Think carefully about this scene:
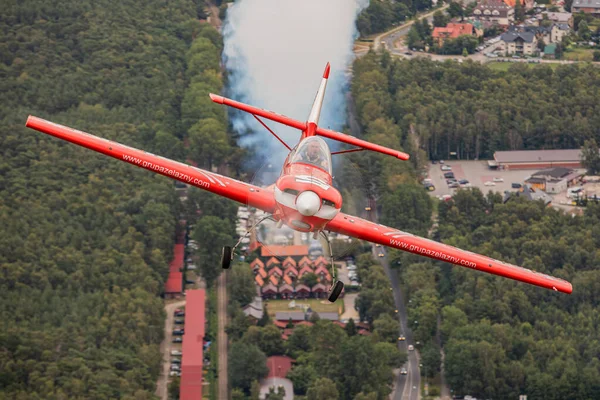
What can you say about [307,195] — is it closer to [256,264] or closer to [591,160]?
[256,264]

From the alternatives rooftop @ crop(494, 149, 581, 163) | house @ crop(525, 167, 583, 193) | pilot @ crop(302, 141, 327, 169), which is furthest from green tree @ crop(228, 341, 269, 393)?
rooftop @ crop(494, 149, 581, 163)

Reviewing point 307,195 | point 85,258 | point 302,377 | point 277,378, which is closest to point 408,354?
point 302,377

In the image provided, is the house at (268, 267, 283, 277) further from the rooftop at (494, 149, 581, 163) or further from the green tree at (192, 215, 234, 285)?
the rooftop at (494, 149, 581, 163)

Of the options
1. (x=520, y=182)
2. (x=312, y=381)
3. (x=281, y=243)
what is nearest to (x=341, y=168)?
(x=281, y=243)

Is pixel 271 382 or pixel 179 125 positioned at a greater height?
pixel 179 125

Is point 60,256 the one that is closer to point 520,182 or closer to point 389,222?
A: point 389,222
